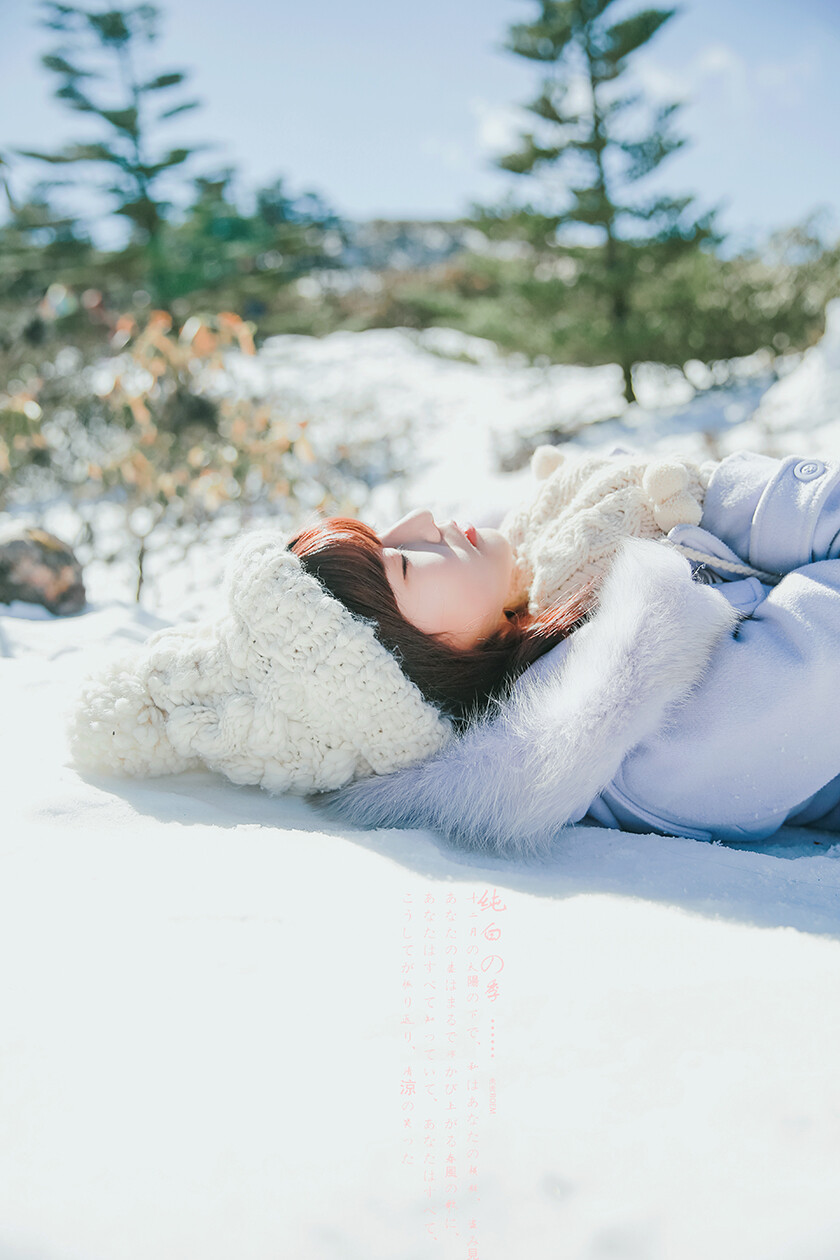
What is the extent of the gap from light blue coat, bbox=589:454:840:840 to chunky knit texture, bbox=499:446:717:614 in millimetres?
80

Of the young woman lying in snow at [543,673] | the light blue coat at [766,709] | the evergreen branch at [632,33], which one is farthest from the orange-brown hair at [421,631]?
the evergreen branch at [632,33]

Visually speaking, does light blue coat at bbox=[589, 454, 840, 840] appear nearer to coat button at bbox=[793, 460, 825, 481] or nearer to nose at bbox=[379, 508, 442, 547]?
coat button at bbox=[793, 460, 825, 481]

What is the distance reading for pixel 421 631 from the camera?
1620mm

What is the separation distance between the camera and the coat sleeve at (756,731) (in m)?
1.40

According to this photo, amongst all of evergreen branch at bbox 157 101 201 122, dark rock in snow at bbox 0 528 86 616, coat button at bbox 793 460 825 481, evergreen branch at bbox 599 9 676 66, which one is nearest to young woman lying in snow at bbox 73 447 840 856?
coat button at bbox 793 460 825 481

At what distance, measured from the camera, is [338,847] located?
1.35 m

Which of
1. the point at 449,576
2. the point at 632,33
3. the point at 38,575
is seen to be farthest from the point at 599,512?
the point at 632,33

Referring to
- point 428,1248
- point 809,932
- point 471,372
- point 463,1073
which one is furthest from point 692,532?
point 471,372

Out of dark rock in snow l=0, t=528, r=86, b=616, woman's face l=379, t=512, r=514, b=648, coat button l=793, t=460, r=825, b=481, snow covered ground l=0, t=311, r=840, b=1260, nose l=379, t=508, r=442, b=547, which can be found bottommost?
snow covered ground l=0, t=311, r=840, b=1260

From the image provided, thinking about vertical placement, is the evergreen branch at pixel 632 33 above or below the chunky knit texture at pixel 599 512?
above

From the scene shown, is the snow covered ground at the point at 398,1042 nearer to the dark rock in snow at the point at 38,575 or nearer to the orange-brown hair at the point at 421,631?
the orange-brown hair at the point at 421,631

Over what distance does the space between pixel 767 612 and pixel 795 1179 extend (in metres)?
0.97

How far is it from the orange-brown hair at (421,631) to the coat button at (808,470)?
0.48m

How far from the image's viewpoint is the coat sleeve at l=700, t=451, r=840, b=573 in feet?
5.08
